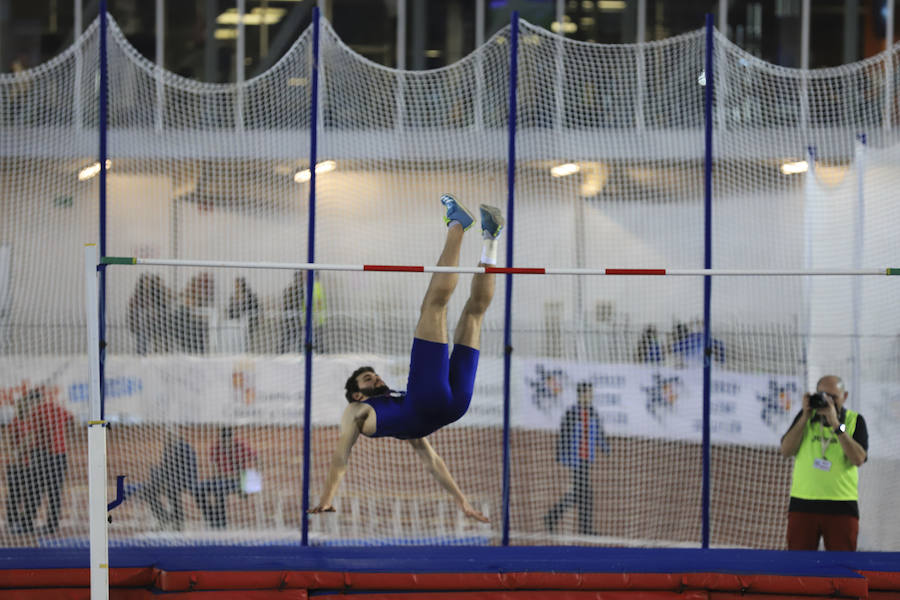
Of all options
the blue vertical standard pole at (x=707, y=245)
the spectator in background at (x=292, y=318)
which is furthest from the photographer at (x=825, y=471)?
the spectator in background at (x=292, y=318)

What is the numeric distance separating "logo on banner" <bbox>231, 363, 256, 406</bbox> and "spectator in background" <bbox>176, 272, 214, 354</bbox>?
28 centimetres

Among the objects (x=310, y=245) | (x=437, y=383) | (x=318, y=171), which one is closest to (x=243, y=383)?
(x=310, y=245)

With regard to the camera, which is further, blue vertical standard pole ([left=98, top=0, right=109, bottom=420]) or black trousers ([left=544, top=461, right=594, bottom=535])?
black trousers ([left=544, top=461, right=594, bottom=535])

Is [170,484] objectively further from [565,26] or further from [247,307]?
[565,26]

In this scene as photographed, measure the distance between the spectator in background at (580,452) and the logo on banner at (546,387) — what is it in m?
0.18

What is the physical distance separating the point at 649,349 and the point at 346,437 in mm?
2476

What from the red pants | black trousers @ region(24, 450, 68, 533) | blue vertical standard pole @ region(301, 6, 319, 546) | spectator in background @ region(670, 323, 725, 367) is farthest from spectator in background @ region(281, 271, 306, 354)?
the red pants

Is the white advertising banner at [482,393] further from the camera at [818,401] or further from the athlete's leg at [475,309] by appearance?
the athlete's leg at [475,309]

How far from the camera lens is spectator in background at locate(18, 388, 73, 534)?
300 inches

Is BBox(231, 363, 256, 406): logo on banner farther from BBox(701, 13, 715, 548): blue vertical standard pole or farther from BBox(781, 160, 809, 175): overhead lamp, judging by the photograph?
BBox(781, 160, 809, 175): overhead lamp

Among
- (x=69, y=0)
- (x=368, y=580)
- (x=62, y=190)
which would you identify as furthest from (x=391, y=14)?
(x=368, y=580)

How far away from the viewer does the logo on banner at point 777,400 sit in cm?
806

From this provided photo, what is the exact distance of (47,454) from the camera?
7.65 metres

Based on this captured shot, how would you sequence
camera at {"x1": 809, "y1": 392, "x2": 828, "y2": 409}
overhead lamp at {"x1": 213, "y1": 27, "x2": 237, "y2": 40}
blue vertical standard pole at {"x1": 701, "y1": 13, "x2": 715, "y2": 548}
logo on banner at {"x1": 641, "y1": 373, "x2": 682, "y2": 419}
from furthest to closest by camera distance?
overhead lamp at {"x1": 213, "y1": 27, "x2": 237, "y2": 40}, logo on banner at {"x1": 641, "y1": 373, "x2": 682, "y2": 419}, blue vertical standard pole at {"x1": 701, "y1": 13, "x2": 715, "y2": 548}, camera at {"x1": 809, "y1": 392, "x2": 828, "y2": 409}
